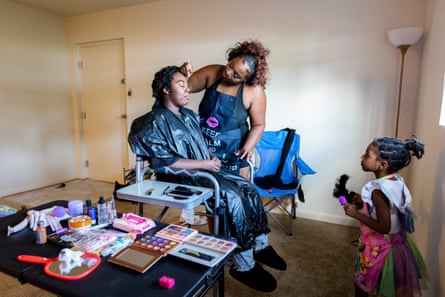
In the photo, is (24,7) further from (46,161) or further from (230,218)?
(230,218)

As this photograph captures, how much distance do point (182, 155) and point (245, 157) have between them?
486mm

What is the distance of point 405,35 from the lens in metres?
2.17

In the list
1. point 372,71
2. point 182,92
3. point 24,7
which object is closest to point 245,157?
point 182,92

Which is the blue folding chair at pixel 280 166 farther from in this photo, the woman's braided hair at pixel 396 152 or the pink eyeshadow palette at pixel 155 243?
the pink eyeshadow palette at pixel 155 243

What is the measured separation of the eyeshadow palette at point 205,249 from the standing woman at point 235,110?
90 centimetres

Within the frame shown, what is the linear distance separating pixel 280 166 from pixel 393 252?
141cm

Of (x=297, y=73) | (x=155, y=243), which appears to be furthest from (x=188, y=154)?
(x=297, y=73)

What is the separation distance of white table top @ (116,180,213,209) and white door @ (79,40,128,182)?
256 cm

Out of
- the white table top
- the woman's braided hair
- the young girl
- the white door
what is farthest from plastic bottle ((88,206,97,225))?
the white door

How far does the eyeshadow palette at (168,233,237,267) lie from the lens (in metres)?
0.99

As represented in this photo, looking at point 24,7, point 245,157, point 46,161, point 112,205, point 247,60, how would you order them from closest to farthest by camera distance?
point 112,205
point 247,60
point 245,157
point 24,7
point 46,161

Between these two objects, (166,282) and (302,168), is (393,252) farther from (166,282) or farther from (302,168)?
(302,168)

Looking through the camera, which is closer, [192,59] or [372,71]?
[372,71]

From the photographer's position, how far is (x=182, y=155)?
173 cm
